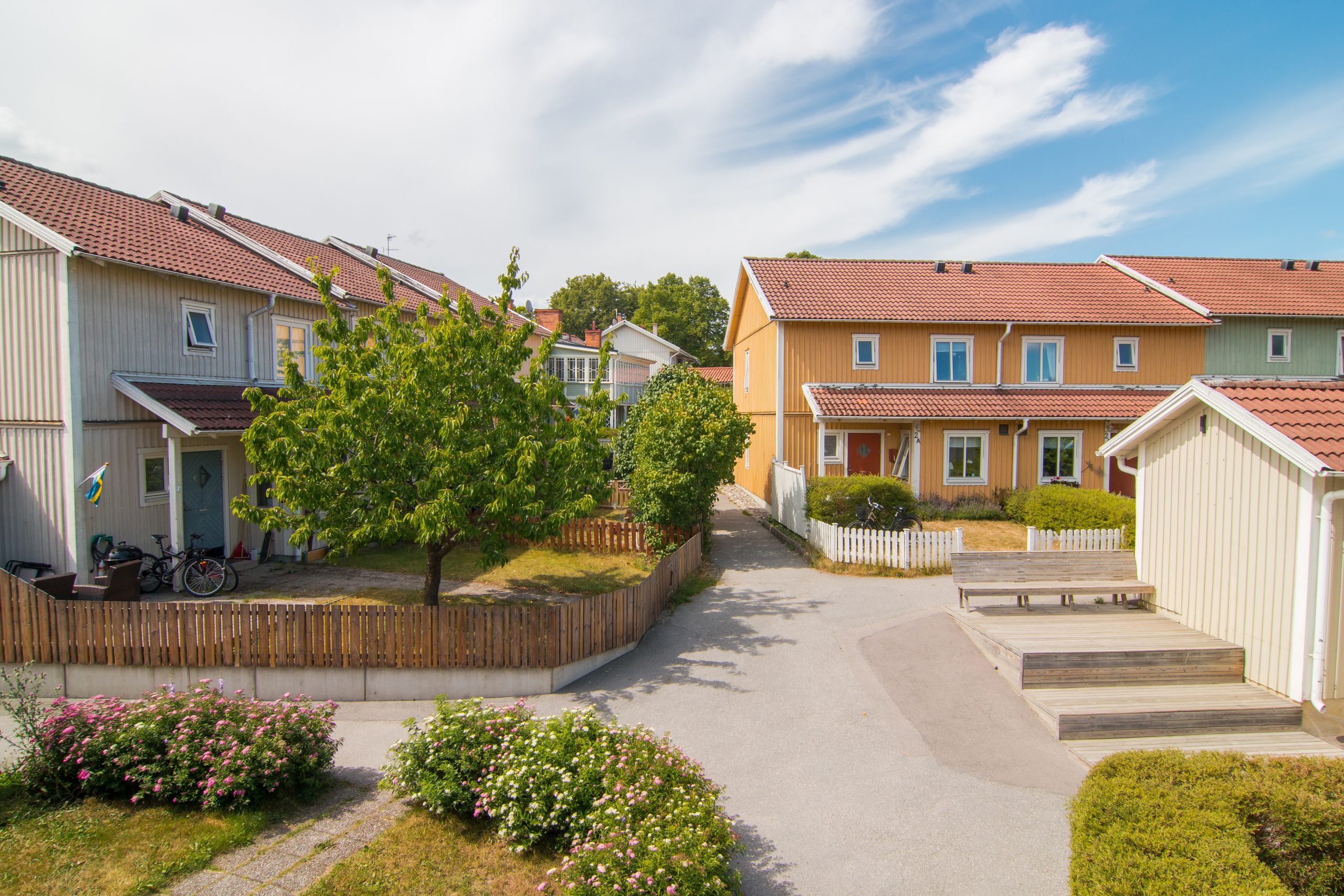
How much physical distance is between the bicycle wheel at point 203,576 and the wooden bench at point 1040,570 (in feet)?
44.5

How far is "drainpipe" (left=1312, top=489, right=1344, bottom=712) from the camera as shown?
26.1 ft

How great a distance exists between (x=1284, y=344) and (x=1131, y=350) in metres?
6.33

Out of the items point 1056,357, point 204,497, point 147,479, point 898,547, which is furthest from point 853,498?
point 147,479

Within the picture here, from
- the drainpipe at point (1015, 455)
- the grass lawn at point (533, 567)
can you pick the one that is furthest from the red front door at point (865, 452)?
the grass lawn at point (533, 567)

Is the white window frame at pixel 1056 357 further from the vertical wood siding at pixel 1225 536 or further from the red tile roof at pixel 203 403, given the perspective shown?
the red tile roof at pixel 203 403

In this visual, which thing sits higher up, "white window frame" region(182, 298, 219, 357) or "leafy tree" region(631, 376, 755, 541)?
"white window frame" region(182, 298, 219, 357)

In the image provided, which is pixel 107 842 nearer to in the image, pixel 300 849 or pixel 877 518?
pixel 300 849

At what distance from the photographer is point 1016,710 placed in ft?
29.7

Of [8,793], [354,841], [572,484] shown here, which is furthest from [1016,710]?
[8,793]

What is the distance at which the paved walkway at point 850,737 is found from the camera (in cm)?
621

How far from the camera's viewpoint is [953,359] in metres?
23.3

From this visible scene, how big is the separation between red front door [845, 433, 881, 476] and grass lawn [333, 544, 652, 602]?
927 centimetres

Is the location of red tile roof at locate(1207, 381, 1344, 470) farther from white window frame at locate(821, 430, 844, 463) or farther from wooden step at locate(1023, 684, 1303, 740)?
white window frame at locate(821, 430, 844, 463)

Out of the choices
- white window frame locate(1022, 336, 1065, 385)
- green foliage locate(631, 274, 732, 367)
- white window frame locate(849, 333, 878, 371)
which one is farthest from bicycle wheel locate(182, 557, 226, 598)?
green foliage locate(631, 274, 732, 367)
